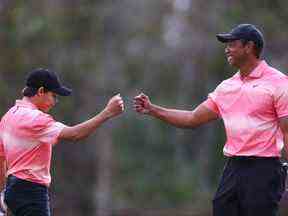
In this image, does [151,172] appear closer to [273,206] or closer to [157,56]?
[157,56]

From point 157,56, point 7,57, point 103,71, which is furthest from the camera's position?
point 157,56

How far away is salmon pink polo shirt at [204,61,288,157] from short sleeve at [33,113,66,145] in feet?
4.30

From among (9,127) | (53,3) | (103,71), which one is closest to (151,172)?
(103,71)

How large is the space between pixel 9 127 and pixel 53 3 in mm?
19530

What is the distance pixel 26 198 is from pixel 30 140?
45cm

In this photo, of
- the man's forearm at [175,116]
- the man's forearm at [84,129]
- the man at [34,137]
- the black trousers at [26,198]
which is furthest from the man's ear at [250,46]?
the black trousers at [26,198]

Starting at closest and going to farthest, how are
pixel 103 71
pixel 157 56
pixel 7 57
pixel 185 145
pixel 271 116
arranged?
1. pixel 271 116
2. pixel 7 57
3. pixel 103 71
4. pixel 157 56
5. pixel 185 145

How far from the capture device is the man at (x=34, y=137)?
312 inches

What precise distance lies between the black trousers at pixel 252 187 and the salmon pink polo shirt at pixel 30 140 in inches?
53.4

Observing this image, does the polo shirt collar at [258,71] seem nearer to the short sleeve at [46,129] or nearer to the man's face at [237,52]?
the man's face at [237,52]

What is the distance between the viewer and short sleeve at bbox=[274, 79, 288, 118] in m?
7.62

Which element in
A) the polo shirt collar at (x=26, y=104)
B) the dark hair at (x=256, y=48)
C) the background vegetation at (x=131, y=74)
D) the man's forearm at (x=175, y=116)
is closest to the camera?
the dark hair at (x=256, y=48)

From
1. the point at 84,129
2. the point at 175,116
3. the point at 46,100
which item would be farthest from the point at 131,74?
the point at 84,129

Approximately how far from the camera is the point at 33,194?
8031 mm
